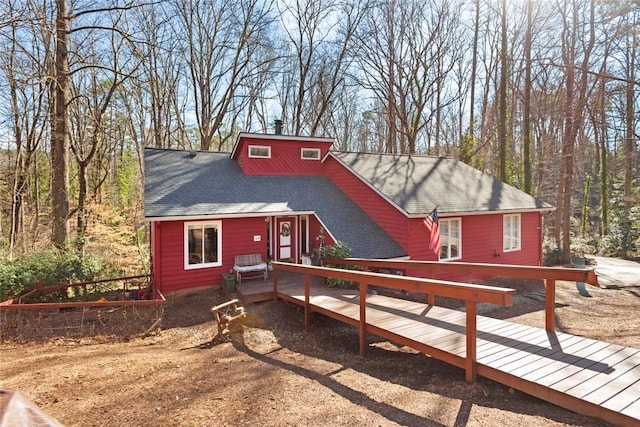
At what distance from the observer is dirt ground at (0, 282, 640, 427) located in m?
3.45

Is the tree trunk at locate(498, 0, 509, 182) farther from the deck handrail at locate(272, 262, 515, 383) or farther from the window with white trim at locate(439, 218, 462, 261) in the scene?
the deck handrail at locate(272, 262, 515, 383)

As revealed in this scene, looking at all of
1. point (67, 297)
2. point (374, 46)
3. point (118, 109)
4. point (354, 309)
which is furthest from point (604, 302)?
point (118, 109)

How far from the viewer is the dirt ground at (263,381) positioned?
3.45 meters

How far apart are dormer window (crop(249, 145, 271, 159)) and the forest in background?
16.6ft

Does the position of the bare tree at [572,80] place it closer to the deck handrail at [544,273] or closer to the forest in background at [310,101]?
the forest in background at [310,101]

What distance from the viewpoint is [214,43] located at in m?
22.0

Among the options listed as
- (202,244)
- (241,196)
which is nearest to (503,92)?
(241,196)

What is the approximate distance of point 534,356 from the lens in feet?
14.1

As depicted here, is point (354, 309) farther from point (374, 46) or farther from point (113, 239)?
point (374, 46)

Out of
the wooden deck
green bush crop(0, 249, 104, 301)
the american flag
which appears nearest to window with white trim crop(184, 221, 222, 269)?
green bush crop(0, 249, 104, 301)

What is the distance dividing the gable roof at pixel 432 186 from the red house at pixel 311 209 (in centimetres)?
6

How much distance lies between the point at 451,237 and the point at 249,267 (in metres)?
7.53

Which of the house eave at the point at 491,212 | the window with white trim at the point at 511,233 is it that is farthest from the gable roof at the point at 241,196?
the window with white trim at the point at 511,233

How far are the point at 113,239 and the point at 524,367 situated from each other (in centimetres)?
1407
